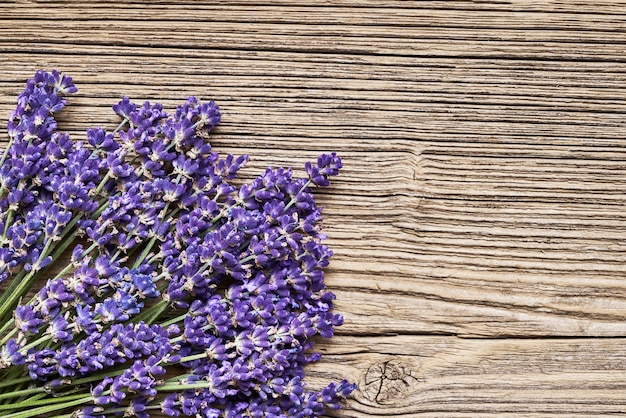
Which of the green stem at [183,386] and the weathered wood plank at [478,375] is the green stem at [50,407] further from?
the weathered wood plank at [478,375]

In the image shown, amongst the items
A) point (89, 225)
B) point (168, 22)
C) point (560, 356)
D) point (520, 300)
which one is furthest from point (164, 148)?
point (560, 356)

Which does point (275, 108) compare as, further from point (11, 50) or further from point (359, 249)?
point (11, 50)

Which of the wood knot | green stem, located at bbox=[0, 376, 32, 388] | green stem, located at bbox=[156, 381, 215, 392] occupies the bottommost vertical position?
green stem, located at bbox=[0, 376, 32, 388]

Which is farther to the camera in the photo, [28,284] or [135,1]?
[135,1]

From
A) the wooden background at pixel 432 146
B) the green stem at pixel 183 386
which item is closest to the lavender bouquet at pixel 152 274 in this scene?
the green stem at pixel 183 386

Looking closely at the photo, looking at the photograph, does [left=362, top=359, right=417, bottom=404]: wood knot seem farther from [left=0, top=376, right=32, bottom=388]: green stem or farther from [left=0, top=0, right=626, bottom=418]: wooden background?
[left=0, top=376, right=32, bottom=388]: green stem

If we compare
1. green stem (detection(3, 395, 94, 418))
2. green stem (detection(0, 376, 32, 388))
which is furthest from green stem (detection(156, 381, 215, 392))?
green stem (detection(0, 376, 32, 388))

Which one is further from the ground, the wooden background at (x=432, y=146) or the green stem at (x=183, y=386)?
the wooden background at (x=432, y=146)

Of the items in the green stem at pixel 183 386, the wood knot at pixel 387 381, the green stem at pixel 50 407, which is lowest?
the green stem at pixel 50 407
